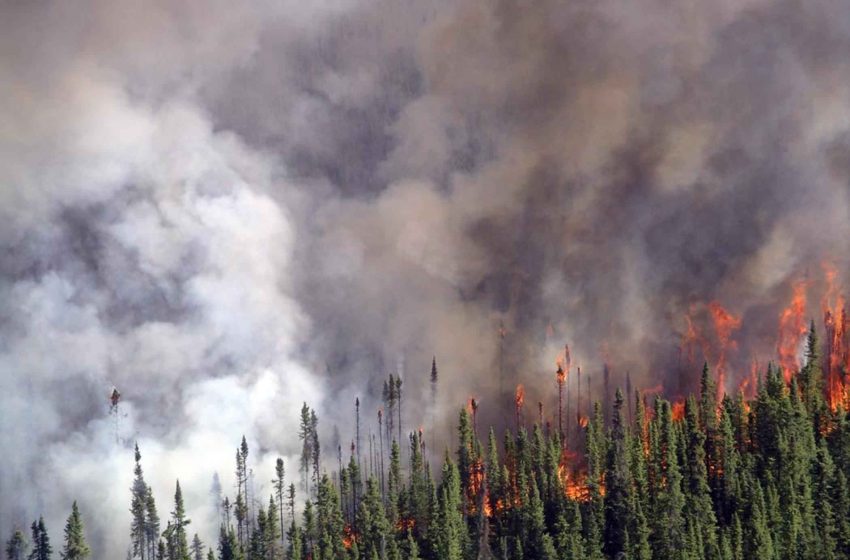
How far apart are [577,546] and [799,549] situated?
44.3m

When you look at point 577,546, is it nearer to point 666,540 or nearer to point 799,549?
point 666,540

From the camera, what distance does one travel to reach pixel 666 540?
646 ft

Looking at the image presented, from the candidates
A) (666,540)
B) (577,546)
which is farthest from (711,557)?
(577,546)

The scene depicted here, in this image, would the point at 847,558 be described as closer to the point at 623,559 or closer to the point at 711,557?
the point at 711,557

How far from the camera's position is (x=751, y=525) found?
19650cm

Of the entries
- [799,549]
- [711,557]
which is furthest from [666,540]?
[799,549]

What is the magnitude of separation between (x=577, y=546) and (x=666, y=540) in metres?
17.8

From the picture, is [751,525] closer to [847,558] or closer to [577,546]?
[847,558]

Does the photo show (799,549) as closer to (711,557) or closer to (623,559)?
(711,557)

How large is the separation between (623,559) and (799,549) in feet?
115

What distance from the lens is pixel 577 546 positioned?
197375 mm

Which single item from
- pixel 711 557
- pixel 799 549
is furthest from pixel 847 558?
pixel 711 557

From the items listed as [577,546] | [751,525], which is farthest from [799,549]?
[577,546]

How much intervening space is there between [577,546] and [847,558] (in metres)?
55.1
